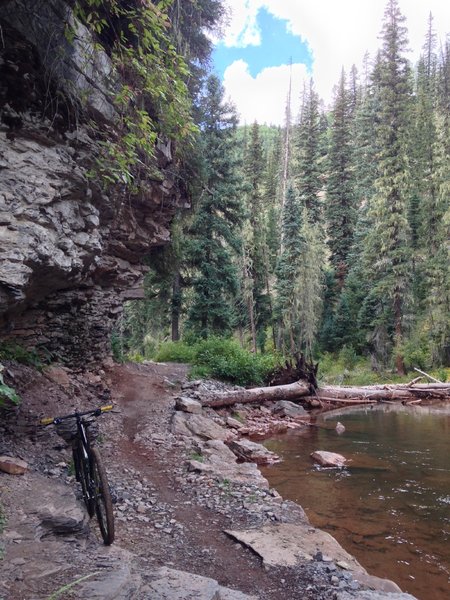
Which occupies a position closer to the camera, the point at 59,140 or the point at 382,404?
the point at 59,140

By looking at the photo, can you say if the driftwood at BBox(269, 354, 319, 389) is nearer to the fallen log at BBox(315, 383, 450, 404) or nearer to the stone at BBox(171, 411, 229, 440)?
the fallen log at BBox(315, 383, 450, 404)

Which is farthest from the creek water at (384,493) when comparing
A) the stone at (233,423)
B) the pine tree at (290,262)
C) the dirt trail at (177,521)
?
the pine tree at (290,262)

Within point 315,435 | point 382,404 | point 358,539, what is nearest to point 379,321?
point 382,404

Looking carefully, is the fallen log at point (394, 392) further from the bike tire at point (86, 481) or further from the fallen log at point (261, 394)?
the bike tire at point (86, 481)

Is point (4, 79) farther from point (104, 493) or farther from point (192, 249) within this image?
point (192, 249)

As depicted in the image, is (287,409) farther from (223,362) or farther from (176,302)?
(176,302)

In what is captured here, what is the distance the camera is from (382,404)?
1888 centimetres

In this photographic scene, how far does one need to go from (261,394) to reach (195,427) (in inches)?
232

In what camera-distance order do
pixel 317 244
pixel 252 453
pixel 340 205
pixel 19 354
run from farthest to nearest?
pixel 340 205 < pixel 317 244 < pixel 252 453 < pixel 19 354

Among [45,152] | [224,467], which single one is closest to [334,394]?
[224,467]

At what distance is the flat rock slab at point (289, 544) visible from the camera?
433cm

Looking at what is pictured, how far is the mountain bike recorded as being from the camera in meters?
4.10

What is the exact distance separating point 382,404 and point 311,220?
83.3 ft

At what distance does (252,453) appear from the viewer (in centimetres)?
888
